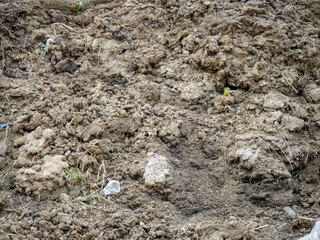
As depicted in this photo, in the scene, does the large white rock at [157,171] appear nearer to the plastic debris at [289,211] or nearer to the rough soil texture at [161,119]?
the rough soil texture at [161,119]

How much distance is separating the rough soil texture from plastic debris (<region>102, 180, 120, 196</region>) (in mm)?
33

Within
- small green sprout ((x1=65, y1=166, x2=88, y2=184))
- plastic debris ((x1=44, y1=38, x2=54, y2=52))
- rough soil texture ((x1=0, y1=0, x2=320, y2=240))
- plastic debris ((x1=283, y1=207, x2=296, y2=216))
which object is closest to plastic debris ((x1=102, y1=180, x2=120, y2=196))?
rough soil texture ((x1=0, y1=0, x2=320, y2=240))

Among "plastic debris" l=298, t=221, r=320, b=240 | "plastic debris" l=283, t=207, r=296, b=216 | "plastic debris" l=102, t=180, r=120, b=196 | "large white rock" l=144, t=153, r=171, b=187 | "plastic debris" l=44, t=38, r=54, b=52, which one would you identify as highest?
"plastic debris" l=44, t=38, r=54, b=52

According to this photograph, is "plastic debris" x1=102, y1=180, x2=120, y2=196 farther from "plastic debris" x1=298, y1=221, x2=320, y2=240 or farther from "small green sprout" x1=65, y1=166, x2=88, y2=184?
"plastic debris" x1=298, y1=221, x2=320, y2=240

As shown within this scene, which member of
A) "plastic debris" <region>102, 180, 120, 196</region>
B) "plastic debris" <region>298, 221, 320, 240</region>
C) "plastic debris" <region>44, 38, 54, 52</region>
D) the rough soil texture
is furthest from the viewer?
"plastic debris" <region>44, 38, 54, 52</region>

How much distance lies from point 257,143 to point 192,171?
0.49 meters

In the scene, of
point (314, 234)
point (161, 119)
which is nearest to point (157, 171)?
point (161, 119)

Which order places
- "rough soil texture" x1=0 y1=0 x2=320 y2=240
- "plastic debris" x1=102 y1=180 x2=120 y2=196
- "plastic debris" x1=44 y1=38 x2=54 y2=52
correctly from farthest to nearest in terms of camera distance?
"plastic debris" x1=44 y1=38 x2=54 y2=52 → "plastic debris" x1=102 y1=180 x2=120 y2=196 → "rough soil texture" x1=0 y1=0 x2=320 y2=240

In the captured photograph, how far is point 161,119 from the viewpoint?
2.79m

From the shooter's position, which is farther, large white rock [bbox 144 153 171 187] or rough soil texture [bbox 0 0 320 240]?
large white rock [bbox 144 153 171 187]

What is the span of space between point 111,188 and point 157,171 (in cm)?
32

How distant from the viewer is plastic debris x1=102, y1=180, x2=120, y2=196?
242 centimetres

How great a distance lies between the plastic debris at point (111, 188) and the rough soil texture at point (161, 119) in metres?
0.03

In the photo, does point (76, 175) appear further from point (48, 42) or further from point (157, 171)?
point (48, 42)
